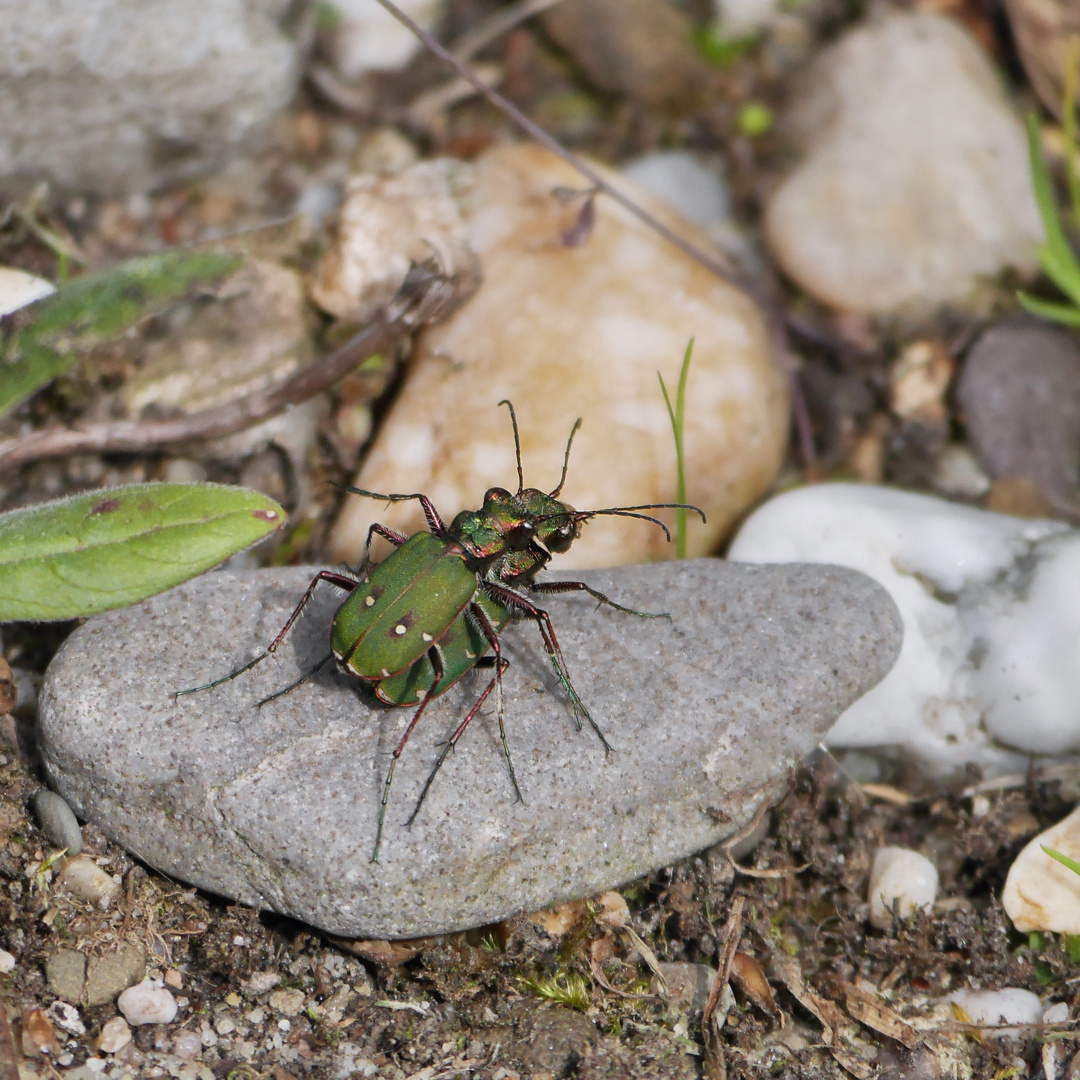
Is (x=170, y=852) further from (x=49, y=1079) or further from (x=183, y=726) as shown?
(x=49, y=1079)

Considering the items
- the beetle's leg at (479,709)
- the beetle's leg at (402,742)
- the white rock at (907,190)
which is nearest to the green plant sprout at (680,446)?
the beetle's leg at (479,709)

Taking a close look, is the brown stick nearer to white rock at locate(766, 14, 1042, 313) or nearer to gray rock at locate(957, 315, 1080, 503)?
white rock at locate(766, 14, 1042, 313)

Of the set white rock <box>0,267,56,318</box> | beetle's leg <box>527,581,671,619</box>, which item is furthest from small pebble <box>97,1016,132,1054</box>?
white rock <box>0,267,56,318</box>

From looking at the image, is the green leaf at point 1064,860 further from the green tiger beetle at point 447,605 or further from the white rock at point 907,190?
the white rock at point 907,190

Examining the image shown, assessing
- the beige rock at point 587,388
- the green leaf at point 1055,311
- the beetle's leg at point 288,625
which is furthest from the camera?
the green leaf at point 1055,311

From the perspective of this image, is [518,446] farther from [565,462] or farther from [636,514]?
[636,514]

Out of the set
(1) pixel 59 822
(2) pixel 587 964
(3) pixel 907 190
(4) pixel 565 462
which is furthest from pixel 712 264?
(1) pixel 59 822

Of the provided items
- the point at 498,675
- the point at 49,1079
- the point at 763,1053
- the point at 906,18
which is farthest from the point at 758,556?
the point at 906,18
